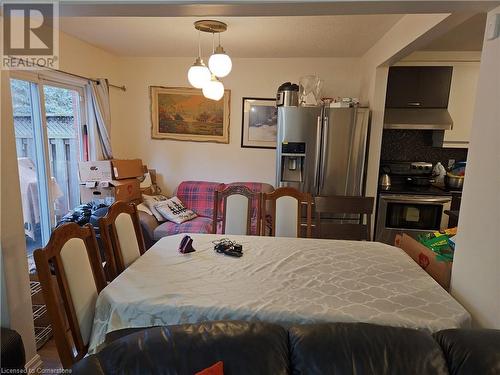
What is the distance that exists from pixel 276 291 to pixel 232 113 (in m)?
2.98

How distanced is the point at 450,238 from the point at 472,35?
195 cm

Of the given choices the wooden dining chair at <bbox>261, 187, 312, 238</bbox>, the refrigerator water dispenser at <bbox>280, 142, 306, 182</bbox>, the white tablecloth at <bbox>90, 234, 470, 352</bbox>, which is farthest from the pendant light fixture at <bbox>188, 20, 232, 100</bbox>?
the white tablecloth at <bbox>90, 234, 470, 352</bbox>

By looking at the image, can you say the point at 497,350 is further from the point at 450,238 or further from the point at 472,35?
the point at 472,35

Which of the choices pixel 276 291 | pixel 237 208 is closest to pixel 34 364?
pixel 276 291

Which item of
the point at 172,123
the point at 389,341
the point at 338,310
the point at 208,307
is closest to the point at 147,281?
the point at 208,307

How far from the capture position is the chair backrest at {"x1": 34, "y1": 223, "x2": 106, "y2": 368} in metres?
1.32

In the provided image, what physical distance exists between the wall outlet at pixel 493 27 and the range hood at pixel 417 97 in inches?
78.1

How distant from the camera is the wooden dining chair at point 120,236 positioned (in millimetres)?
1812

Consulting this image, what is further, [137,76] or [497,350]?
[137,76]

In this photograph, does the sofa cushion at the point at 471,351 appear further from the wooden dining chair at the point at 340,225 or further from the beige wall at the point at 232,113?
the beige wall at the point at 232,113

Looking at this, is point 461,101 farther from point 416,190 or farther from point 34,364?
point 34,364

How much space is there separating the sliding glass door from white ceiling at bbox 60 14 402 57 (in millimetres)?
662

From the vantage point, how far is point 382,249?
2.13m

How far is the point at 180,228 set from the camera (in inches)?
139
